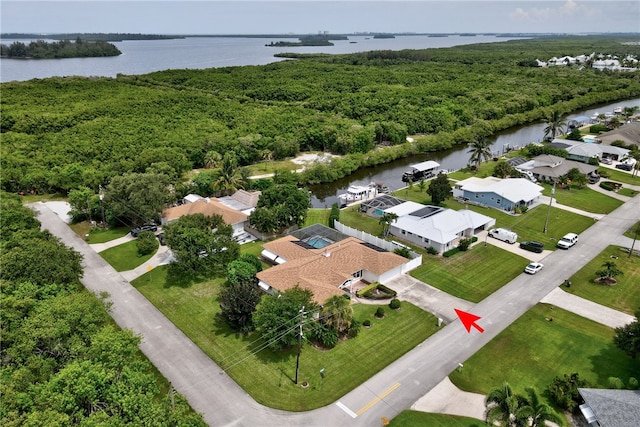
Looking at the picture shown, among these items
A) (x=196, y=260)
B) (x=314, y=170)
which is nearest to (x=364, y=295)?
(x=196, y=260)

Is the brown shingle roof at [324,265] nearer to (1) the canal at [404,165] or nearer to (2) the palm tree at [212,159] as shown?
(1) the canal at [404,165]

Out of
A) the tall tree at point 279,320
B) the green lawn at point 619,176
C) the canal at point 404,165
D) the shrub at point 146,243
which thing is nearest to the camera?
the tall tree at point 279,320

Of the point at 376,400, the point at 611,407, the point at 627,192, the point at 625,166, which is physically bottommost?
the point at 376,400

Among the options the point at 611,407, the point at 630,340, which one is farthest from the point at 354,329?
the point at 630,340

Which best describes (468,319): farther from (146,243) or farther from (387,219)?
(146,243)

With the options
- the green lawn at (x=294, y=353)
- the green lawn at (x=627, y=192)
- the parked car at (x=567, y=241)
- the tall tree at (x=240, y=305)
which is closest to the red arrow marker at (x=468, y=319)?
the green lawn at (x=294, y=353)

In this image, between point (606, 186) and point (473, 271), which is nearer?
point (473, 271)
